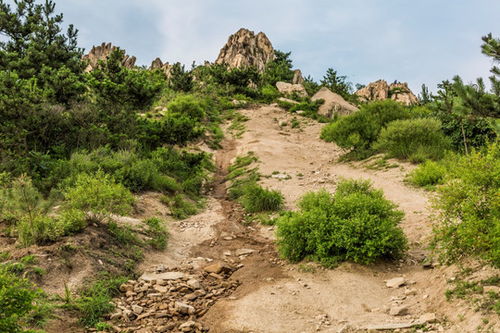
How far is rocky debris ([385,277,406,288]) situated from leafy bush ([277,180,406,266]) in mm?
547

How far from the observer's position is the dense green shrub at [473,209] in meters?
5.54

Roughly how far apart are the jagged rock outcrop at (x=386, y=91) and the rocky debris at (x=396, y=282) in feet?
176

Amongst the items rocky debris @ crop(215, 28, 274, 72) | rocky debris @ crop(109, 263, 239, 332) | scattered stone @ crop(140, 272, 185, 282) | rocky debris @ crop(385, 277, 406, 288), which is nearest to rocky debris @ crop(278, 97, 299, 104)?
rocky debris @ crop(109, 263, 239, 332)

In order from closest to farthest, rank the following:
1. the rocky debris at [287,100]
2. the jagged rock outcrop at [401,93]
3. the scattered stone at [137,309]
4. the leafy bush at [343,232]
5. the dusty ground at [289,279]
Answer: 1. the dusty ground at [289,279]
2. the scattered stone at [137,309]
3. the leafy bush at [343,232]
4. the rocky debris at [287,100]
5. the jagged rock outcrop at [401,93]

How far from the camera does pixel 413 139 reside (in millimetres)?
16984

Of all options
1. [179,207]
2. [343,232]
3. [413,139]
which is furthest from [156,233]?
[413,139]

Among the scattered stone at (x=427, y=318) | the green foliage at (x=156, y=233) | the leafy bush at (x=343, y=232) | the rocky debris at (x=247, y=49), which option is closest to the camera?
the scattered stone at (x=427, y=318)

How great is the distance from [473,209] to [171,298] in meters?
5.06

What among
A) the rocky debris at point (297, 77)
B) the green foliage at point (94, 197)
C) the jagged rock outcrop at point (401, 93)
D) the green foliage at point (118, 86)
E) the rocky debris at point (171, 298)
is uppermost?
the rocky debris at point (297, 77)

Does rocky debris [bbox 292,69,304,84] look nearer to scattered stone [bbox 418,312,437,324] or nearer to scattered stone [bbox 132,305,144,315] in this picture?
scattered stone [bbox 132,305,144,315]

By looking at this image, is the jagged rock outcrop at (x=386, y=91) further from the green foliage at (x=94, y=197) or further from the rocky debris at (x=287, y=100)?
the green foliage at (x=94, y=197)

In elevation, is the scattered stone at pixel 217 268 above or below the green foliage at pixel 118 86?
below

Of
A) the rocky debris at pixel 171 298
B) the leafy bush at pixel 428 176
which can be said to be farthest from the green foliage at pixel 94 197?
the leafy bush at pixel 428 176

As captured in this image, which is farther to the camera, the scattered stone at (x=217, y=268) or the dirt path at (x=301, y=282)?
the scattered stone at (x=217, y=268)
